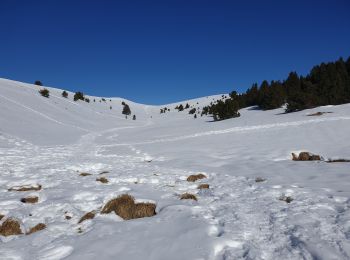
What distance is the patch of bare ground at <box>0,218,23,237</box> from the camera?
5964 millimetres

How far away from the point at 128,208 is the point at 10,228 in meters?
2.44

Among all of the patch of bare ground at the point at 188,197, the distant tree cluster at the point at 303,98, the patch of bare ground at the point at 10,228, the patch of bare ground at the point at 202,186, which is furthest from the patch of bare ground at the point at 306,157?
the distant tree cluster at the point at 303,98

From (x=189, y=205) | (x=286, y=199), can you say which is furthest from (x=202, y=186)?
(x=286, y=199)

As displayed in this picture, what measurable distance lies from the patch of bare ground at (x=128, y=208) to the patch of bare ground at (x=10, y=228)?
1.74m

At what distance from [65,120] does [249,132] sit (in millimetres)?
23184

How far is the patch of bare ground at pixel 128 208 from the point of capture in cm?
694

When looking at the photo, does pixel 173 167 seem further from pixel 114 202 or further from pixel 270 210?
pixel 270 210

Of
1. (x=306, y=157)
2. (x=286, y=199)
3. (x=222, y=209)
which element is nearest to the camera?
(x=222, y=209)

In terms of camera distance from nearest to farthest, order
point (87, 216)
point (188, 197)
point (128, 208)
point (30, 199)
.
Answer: point (87, 216)
point (128, 208)
point (30, 199)
point (188, 197)

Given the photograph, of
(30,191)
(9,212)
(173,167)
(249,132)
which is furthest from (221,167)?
(249,132)

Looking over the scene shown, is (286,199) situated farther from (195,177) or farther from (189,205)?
(195,177)

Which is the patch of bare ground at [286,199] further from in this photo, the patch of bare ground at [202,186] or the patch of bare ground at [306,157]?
the patch of bare ground at [306,157]

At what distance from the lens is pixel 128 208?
284 inches

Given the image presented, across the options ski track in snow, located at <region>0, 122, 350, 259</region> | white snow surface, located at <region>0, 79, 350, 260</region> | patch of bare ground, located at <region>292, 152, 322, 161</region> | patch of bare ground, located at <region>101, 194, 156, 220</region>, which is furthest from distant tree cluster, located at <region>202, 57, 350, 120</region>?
patch of bare ground, located at <region>101, 194, 156, 220</region>
